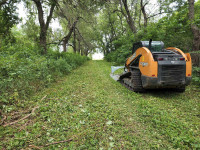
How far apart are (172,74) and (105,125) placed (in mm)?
3111

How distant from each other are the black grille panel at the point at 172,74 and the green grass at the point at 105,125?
2.39 feet

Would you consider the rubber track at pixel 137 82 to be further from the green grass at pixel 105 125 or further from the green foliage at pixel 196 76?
the green foliage at pixel 196 76

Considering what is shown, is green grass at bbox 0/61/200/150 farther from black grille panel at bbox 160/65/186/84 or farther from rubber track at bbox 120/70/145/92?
rubber track at bbox 120/70/145/92

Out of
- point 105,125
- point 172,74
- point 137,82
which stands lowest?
point 105,125

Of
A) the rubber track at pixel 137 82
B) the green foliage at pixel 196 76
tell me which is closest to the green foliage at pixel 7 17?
the rubber track at pixel 137 82

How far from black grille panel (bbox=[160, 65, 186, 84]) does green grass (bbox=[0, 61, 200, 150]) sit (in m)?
0.73

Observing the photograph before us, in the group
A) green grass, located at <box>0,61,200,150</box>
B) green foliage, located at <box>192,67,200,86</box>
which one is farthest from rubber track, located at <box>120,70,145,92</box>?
green foliage, located at <box>192,67,200,86</box>

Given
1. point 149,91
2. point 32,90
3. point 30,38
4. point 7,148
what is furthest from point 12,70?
point 30,38

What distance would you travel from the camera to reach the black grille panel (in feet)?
13.9

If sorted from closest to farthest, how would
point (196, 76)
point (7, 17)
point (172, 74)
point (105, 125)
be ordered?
point (105, 125) → point (172, 74) → point (196, 76) → point (7, 17)

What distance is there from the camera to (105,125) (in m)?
2.70

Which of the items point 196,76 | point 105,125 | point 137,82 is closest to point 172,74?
Result: point 137,82

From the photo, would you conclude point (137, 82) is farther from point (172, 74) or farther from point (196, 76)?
point (196, 76)

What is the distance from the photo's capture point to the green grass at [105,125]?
2176 millimetres
